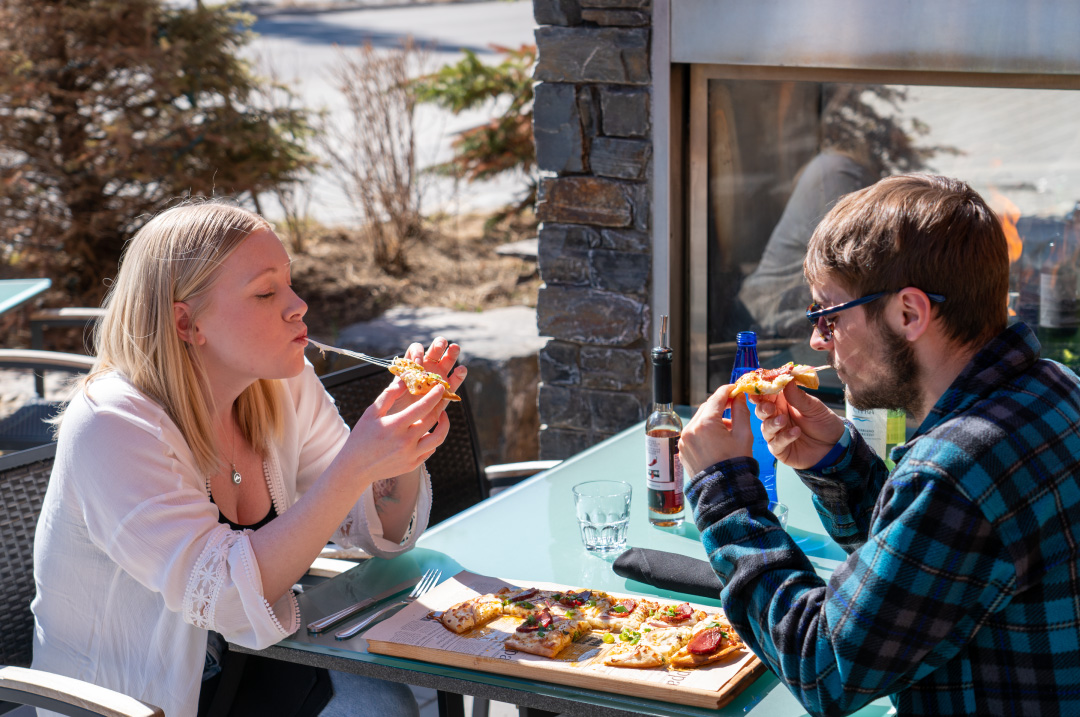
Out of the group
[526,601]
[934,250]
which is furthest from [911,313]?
[526,601]

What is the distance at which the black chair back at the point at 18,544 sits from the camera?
206 cm

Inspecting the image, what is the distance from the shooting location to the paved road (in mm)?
9219

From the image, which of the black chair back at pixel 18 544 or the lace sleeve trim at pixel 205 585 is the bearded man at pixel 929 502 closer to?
the lace sleeve trim at pixel 205 585

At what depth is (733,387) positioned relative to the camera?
161 centimetres

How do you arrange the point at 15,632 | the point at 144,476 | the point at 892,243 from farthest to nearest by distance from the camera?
1. the point at 15,632
2. the point at 144,476
3. the point at 892,243

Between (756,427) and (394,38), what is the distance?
40.2 ft

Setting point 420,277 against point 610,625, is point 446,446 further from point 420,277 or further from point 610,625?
point 420,277

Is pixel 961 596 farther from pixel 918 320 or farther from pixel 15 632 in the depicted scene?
pixel 15 632

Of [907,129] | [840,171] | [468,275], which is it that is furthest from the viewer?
[468,275]

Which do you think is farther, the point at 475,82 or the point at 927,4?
the point at 475,82

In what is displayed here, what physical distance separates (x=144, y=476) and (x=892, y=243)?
1206mm

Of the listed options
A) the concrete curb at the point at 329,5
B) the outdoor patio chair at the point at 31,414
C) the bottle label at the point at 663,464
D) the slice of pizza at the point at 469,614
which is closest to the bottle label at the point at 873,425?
the bottle label at the point at 663,464

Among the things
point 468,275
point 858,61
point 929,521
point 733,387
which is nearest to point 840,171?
point 858,61

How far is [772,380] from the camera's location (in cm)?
175
